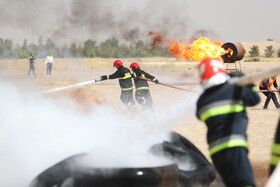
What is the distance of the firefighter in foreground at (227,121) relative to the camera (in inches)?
142

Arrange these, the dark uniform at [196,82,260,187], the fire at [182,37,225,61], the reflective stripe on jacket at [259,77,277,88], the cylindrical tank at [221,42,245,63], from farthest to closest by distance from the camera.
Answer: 1. the cylindrical tank at [221,42,245,63]
2. the reflective stripe on jacket at [259,77,277,88]
3. the fire at [182,37,225,61]
4. the dark uniform at [196,82,260,187]

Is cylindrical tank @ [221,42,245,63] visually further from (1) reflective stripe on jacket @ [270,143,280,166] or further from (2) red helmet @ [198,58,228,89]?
(2) red helmet @ [198,58,228,89]

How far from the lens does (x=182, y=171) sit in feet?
14.4

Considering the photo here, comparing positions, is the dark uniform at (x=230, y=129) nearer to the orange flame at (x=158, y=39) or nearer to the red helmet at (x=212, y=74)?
the red helmet at (x=212, y=74)

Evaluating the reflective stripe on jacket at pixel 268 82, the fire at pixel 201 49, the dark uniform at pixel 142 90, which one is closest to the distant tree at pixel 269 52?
the reflective stripe on jacket at pixel 268 82

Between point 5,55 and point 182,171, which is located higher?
point 5,55

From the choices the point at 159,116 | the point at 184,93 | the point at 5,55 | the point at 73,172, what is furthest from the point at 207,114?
the point at 184,93

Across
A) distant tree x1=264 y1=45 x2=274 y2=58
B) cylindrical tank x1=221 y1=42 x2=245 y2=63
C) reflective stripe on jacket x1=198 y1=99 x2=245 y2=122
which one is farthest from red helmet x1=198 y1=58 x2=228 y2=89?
distant tree x1=264 y1=45 x2=274 y2=58

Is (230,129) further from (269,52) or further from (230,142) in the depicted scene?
(269,52)

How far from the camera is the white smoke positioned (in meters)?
4.74

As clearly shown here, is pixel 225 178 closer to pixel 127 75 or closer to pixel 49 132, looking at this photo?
pixel 49 132

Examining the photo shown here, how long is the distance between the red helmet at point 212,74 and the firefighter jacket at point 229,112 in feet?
0.22

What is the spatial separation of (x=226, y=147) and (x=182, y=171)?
87 centimetres

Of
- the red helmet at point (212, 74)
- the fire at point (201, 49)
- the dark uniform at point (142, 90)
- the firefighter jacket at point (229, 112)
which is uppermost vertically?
the fire at point (201, 49)
